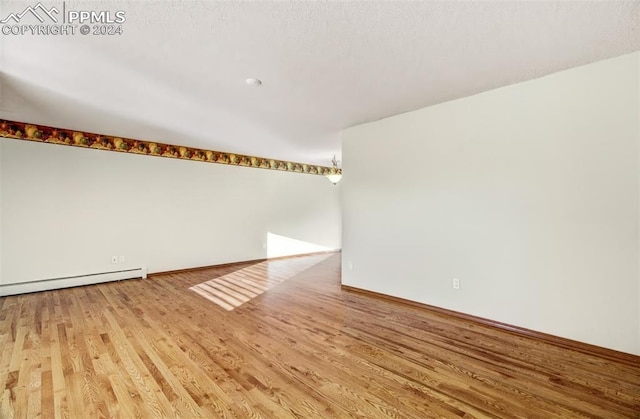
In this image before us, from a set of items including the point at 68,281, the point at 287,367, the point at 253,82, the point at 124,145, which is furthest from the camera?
the point at 124,145

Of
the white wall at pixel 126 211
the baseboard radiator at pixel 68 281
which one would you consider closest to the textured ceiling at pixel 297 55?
the white wall at pixel 126 211

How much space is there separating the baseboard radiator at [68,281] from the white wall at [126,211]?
0.08 m

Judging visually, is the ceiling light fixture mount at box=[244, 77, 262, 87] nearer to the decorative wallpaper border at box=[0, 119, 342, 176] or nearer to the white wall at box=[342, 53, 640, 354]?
the white wall at box=[342, 53, 640, 354]

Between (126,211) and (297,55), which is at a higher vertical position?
(297,55)

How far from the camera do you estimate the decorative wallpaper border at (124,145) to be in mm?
4176

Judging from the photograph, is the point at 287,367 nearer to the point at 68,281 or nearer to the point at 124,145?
the point at 68,281

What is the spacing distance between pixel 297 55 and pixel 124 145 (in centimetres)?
431

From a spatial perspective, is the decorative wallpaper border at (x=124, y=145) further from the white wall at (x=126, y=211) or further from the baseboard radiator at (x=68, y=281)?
the baseboard radiator at (x=68, y=281)

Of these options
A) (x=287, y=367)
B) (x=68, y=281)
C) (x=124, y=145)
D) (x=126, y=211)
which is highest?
(x=124, y=145)

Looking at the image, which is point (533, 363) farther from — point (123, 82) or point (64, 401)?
point (123, 82)

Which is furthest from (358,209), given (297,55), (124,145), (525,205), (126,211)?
(124,145)

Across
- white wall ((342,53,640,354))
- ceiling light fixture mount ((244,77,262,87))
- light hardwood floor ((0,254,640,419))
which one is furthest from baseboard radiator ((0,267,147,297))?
white wall ((342,53,640,354))

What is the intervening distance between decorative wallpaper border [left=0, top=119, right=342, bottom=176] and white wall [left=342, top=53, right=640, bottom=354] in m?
3.08

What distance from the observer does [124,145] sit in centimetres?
502
